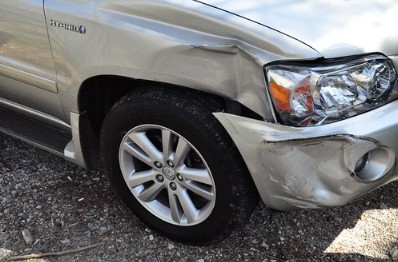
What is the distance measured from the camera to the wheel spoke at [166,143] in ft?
8.25

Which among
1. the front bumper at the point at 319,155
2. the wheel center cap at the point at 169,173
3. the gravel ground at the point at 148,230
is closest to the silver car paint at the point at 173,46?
the front bumper at the point at 319,155

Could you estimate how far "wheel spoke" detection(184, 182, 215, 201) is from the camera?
2.53 metres

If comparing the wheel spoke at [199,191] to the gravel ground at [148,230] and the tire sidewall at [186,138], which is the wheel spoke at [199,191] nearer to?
the tire sidewall at [186,138]

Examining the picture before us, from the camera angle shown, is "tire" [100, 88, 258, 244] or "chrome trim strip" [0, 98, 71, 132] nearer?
"tire" [100, 88, 258, 244]

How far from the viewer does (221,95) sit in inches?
88.7

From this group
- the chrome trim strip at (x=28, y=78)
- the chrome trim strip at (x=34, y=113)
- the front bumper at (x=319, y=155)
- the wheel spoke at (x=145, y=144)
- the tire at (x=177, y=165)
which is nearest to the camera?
the front bumper at (x=319, y=155)

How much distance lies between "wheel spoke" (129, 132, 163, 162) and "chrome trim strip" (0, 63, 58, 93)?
1.84ft

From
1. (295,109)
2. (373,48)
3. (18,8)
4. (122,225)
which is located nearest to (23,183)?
(122,225)

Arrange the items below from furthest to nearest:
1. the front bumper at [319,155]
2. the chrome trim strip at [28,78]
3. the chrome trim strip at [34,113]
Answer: the chrome trim strip at [34,113] < the chrome trim strip at [28,78] < the front bumper at [319,155]

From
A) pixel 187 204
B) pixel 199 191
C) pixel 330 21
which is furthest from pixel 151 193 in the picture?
pixel 330 21

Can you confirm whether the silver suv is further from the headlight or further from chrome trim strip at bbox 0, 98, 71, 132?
chrome trim strip at bbox 0, 98, 71, 132

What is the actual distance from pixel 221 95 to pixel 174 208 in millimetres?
760

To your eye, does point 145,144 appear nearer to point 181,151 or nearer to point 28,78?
point 181,151

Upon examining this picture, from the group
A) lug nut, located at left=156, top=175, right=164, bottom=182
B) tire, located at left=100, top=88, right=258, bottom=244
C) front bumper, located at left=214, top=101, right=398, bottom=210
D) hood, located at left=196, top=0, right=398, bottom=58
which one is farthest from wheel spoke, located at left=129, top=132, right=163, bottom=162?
hood, located at left=196, top=0, right=398, bottom=58
